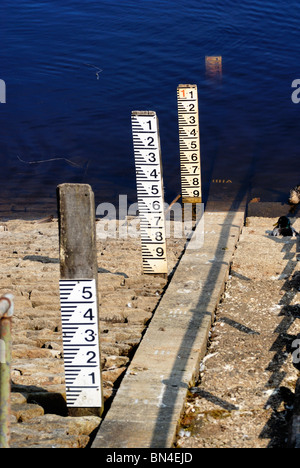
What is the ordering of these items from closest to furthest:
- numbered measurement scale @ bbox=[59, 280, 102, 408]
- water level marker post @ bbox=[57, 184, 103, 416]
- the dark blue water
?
1. water level marker post @ bbox=[57, 184, 103, 416]
2. numbered measurement scale @ bbox=[59, 280, 102, 408]
3. the dark blue water

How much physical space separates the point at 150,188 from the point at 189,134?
15.2ft

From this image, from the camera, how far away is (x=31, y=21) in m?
32.4

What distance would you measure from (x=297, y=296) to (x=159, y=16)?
86.3ft

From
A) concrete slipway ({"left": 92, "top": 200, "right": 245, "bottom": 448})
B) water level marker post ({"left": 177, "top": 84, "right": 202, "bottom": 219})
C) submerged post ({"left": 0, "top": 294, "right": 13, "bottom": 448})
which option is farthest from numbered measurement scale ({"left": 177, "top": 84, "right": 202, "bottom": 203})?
submerged post ({"left": 0, "top": 294, "right": 13, "bottom": 448})

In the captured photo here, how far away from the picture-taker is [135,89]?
2464cm

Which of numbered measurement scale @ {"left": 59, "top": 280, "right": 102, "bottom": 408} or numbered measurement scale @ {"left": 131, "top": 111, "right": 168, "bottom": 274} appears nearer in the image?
numbered measurement scale @ {"left": 59, "top": 280, "right": 102, "bottom": 408}

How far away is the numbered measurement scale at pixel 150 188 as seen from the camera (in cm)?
866

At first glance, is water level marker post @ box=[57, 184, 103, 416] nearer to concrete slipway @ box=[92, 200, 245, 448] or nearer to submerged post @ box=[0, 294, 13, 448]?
concrete slipway @ box=[92, 200, 245, 448]

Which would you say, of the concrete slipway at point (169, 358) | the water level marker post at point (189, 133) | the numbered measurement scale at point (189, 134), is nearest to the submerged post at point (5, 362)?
the concrete slipway at point (169, 358)

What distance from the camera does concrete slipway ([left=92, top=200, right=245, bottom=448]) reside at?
219 inches

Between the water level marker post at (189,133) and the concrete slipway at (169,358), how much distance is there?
143 inches

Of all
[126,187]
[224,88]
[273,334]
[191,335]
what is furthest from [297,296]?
[224,88]

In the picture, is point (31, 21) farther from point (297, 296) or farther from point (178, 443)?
point (178, 443)

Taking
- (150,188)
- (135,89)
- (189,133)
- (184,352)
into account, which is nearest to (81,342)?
(184,352)
